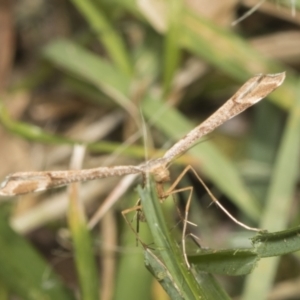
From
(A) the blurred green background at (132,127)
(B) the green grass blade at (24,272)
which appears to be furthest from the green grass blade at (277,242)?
(B) the green grass blade at (24,272)

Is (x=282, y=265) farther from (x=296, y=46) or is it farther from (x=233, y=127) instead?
(x=296, y=46)

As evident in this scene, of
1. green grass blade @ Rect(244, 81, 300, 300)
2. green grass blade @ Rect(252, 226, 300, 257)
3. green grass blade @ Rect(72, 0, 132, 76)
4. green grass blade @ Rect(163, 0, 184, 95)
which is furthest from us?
green grass blade @ Rect(72, 0, 132, 76)

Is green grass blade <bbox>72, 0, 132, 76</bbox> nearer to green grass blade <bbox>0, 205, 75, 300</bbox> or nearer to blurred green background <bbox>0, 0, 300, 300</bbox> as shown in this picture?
blurred green background <bbox>0, 0, 300, 300</bbox>

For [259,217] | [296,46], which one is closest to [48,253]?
[259,217]

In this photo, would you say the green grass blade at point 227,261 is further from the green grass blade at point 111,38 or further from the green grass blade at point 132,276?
the green grass blade at point 111,38

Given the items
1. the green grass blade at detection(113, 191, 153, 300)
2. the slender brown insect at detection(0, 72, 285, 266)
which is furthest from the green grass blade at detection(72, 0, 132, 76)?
the slender brown insect at detection(0, 72, 285, 266)
